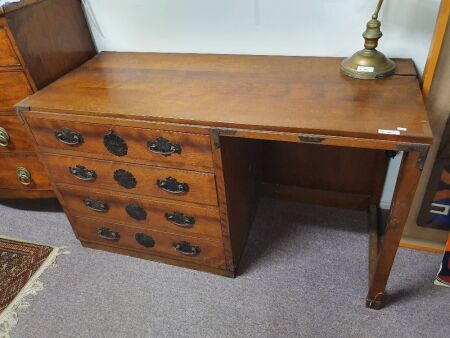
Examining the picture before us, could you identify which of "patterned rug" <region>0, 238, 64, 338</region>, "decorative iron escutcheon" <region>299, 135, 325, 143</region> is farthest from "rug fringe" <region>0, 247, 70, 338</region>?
"decorative iron escutcheon" <region>299, 135, 325, 143</region>

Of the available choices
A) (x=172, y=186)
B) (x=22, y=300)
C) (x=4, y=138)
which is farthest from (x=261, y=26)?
(x=22, y=300)

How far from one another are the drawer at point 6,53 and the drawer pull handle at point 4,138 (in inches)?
11.8

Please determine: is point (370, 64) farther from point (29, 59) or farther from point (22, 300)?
point (22, 300)

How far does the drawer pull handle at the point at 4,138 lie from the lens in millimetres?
1437

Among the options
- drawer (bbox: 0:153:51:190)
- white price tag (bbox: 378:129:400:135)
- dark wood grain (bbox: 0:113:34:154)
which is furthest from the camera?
drawer (bbox: 0:153:51:190)

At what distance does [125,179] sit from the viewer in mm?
1229

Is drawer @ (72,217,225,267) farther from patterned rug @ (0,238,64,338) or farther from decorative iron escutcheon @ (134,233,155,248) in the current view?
patterned rug @ (0,238,64,338)

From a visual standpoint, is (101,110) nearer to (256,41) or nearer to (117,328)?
(256,41)

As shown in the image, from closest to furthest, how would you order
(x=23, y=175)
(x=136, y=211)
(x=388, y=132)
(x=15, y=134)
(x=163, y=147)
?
(x=388, y=132) < (x=163, y=147) < (x=136, y=211) < (x=15, y=134) < (x=23, y=175)

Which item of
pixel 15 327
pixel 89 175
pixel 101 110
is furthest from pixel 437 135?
pixel 15 327

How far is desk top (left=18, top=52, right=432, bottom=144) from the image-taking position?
37.0 inches

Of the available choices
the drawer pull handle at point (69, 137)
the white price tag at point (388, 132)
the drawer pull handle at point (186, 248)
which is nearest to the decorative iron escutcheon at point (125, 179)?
the drawer pull handle at point (69, 137)

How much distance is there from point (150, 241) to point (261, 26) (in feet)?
2.96

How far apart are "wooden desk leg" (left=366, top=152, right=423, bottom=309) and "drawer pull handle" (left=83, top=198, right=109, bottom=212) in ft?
3.12
